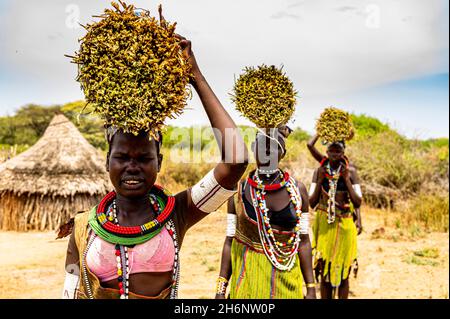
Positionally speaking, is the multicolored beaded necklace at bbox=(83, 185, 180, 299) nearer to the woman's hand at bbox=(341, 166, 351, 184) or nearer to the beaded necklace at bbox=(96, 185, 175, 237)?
the beaded necklace at bbox=(96, 185, 175, 237)

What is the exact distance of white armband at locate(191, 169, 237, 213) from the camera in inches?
70.3

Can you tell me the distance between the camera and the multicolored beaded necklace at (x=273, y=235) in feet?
11.2

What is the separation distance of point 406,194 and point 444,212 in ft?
10.5

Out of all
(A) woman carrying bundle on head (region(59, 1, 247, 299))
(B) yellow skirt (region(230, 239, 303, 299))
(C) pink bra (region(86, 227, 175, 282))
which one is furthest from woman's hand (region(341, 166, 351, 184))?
(C) pink bra (region(86, 227, 175, 282))

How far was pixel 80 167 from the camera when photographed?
1166cm

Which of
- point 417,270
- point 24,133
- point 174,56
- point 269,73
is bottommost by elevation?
point 417,270

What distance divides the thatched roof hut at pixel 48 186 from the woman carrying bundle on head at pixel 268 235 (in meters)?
8.53

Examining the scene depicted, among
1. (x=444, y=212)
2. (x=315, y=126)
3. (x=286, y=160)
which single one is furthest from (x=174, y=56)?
(x=286, y=160)

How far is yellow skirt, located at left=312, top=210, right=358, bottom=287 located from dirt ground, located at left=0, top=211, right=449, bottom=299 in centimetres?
140

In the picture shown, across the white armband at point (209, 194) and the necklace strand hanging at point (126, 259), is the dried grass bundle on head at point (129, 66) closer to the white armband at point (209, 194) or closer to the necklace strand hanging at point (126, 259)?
the white armband at point (209, 194)

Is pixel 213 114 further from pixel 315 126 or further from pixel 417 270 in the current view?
pixel 417 270

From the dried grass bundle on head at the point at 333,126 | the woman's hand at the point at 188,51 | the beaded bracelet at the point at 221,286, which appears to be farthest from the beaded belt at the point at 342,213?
the woman's hand at the point at 188,51
